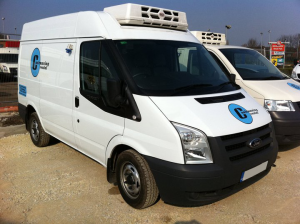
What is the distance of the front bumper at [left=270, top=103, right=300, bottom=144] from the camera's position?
473 centimetres

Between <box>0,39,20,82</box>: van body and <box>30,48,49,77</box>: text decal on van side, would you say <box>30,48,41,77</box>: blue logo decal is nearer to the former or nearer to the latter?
<box>30,48,49,77</box>: text decal on van side

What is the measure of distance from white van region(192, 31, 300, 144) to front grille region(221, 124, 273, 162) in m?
1.60

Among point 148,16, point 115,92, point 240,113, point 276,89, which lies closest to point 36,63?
point 148,16

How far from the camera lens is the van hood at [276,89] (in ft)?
16.2

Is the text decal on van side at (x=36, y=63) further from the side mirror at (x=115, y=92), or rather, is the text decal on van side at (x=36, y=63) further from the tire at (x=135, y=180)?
the tire at (x=135, y=180)

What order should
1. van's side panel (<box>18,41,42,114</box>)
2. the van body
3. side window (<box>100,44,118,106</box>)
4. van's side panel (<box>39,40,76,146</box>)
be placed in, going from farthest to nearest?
1. the van body
2. van's side panel (<box>18,41,42,114</box>)
3. van's side panel (<box>39,40,76,146</box>)
4. side window (<box>100,44,118,106</box>)

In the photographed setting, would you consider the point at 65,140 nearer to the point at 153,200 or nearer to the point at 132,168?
the point at 132,168

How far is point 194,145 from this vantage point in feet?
9.51

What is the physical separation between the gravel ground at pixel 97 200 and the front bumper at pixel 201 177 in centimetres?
43

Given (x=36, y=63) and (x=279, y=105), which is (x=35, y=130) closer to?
(x=36, y=63)

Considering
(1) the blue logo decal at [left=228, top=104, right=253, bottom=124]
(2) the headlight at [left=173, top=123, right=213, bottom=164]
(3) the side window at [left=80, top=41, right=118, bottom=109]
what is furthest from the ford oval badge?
(3) the side window at [left=80, top=41, right=118, bottom=109]

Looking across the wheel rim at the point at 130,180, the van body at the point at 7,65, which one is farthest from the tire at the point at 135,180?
the van body at the point at 7,65

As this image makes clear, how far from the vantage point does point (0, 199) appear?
3.82 m

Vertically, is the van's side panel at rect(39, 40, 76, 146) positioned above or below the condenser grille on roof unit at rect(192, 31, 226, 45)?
below
